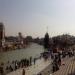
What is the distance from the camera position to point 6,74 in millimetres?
5258

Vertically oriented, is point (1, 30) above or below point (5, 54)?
above

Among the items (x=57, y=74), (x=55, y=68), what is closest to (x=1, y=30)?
(x=55, y=68)

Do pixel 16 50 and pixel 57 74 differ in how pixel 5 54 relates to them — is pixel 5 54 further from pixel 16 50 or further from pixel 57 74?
pixel 57 74

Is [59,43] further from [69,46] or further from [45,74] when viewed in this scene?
[45,74]

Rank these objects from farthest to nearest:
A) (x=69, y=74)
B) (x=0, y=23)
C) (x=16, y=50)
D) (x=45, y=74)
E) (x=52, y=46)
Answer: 1. (x=16, y=50)
2. (x=52, y=46)
3. (x=0, y=23)
4. (x=45, y=74)
5. (x=69, y=74)

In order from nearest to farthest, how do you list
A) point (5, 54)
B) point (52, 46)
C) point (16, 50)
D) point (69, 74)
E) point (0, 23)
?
point (69, 74)
point (0, 23)
point (52, 46)
point (5, 54)
point (16, 50)

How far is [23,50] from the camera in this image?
687 inches

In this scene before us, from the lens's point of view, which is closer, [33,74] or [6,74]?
[33,74]

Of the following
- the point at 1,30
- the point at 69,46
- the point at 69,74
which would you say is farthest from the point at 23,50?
the point at 69,74

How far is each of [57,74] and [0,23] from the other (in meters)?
4.61

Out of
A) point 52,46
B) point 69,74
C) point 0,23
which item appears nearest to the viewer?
point 69,74

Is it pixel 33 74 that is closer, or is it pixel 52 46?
pixel 33 74

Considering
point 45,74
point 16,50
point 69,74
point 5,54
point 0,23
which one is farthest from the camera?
point 16,50

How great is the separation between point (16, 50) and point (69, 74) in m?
13.1
